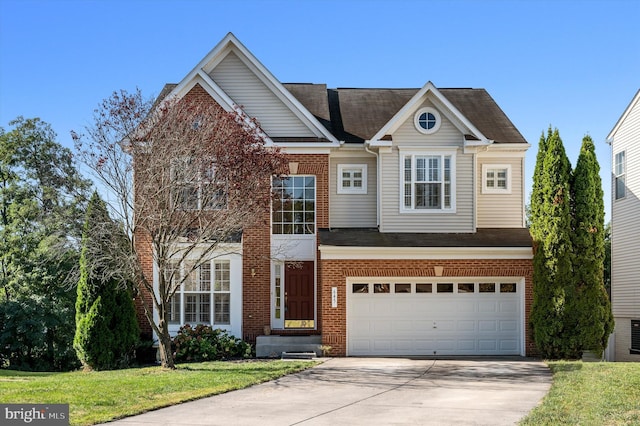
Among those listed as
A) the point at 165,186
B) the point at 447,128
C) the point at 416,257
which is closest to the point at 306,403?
the point at 165,186

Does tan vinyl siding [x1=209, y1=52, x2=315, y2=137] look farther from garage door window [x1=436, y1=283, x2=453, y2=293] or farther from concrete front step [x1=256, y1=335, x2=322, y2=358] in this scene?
concrete front step [x1=256, y1=335, x2=322, y2=358]

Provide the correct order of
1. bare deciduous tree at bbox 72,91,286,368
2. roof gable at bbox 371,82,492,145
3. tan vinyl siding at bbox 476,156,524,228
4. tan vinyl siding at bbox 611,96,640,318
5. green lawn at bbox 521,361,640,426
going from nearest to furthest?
green lawn at bbox 521,361,640,426
bare deciduous tree at bbox 72,91,286,368
roof gable at bbox 371,82,492,145
tan vinyl siding at bbox 476,156,524,228
tan vinyl siding at bbox 611,96,640,318

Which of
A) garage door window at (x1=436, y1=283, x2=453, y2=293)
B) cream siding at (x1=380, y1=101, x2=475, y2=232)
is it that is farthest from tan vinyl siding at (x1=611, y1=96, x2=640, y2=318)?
garage door window at (x1=436, y1=283, x2=453, y2=293)

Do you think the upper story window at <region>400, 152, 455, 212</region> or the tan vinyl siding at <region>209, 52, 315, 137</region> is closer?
the upper story window at <region>400, 152, 455, 212</region>

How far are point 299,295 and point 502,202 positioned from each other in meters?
7.25

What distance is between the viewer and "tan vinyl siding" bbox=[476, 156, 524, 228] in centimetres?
2430

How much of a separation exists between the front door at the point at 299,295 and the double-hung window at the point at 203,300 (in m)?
1.83

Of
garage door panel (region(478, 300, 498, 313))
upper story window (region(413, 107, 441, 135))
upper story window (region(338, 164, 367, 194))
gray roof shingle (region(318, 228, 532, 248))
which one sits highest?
upper story window (region(413, 107, 441, 135))

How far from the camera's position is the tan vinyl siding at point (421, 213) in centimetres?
2314

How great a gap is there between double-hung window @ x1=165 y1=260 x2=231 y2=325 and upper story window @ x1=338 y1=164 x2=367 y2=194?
4573mm

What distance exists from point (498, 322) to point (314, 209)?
6.41m

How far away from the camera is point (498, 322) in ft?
71.7

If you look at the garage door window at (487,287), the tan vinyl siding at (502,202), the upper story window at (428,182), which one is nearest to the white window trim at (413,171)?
the upper story window at (428,182)

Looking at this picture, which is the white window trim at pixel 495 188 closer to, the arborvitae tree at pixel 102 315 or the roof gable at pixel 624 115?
the roof gable at pixel 624 115
